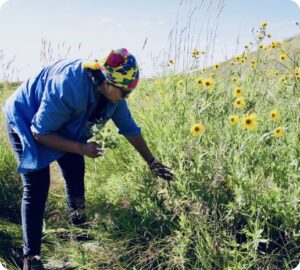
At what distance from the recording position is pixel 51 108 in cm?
214

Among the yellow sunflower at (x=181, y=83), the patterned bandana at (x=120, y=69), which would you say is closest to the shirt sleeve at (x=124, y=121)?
the patterned bandana at (x=120, y=69)

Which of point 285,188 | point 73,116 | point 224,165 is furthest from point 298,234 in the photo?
point 73,116

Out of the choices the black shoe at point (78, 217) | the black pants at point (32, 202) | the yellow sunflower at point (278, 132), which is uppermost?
the yellow sunflower at point (278, 132)

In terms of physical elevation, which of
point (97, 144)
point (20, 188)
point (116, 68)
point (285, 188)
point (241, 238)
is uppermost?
point (116, 68)

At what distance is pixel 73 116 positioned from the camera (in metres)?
2.32

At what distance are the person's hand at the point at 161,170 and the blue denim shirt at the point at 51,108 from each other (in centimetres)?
37

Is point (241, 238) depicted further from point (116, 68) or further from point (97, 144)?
point (116, 68)

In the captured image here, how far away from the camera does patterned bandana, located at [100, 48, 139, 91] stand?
2141 millimetres

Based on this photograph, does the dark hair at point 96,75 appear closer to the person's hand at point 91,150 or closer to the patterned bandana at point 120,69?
the patterned bandana at point 120,69

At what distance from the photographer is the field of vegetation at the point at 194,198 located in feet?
6.91

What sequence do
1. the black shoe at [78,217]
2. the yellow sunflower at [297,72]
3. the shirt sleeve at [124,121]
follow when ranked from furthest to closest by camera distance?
the yellow sunflower at [297,72] → the black shoe at [78,217] → the shirt sleeve at [124,121]

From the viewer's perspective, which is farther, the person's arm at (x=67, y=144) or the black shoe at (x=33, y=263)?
the black shoe at (x=33, y=263)

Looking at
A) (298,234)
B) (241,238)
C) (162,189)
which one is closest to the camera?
(298,234)

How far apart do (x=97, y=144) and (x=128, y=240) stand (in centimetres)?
52
